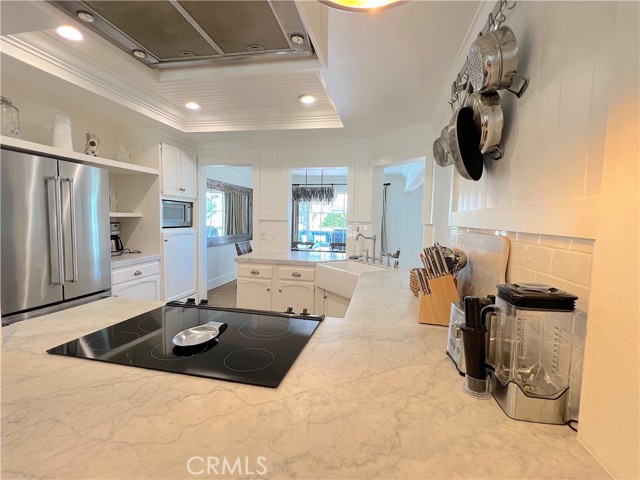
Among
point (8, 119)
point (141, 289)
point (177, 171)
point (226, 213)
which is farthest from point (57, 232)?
point (226, 213)

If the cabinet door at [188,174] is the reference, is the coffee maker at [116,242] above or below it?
below

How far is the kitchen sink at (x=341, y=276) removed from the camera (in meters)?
2.58

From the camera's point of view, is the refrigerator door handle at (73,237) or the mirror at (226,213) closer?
the refrigerator door handle at (73,237)

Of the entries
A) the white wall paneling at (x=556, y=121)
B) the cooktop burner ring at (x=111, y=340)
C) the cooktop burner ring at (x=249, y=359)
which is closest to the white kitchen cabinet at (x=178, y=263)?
the cooktop burner ring at (x=111, y=340)

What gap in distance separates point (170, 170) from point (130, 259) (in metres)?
1.12

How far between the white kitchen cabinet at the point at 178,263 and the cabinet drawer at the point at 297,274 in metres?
1.27

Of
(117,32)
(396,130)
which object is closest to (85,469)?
(117,32)

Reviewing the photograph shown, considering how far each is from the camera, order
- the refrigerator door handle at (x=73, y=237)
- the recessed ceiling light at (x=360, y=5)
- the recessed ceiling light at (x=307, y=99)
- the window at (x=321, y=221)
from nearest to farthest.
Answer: the recessed ceiling light at (x=360, y=5), the refrigerator door handle at (x=73, y=237), the recessed ceiling light at (x=307, y=99), the window at (x=321, y=221)

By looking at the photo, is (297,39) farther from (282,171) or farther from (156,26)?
(282,171)

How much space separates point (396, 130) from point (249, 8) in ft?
6.47

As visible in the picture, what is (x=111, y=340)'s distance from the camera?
0.98 m

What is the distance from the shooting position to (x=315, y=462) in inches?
20.1

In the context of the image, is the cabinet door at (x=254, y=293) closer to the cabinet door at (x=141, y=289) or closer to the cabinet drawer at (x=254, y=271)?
the cabinet drawer at (x=254, y=271)

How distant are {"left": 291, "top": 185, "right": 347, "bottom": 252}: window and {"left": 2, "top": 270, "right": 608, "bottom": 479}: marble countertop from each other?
6.20 metres
